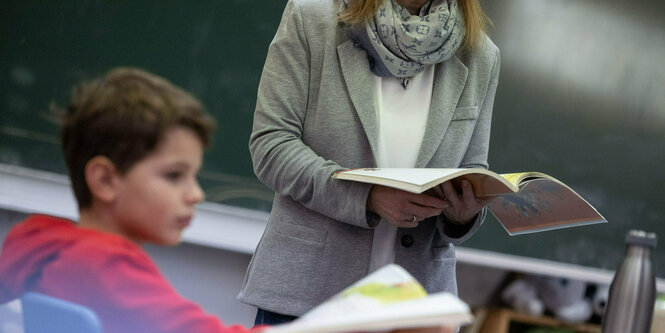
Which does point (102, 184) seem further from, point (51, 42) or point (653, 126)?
point (653, 126)

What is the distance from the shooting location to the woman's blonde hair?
1.33m

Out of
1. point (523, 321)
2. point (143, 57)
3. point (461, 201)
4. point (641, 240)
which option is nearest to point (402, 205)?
point (461, 201)

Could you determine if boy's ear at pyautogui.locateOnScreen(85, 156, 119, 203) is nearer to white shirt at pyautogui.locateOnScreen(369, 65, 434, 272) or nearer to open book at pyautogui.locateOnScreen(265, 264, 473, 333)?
open book at pyautogui.locateOnScreen(265, 264, 473, 333)

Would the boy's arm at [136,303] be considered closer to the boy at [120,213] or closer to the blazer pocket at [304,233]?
the boy at [120,213]

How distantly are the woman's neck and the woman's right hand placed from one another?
38 cm

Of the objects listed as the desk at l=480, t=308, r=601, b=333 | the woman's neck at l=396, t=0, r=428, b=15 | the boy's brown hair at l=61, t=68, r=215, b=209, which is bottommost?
the desk at l=480, t=308, r=601, b=333

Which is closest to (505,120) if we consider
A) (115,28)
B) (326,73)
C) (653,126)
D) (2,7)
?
(653,126)

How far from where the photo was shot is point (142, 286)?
0.73 meters

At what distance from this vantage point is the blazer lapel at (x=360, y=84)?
1.29 m

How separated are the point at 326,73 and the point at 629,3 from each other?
6.11 feet

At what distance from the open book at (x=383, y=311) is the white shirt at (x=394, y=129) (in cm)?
51

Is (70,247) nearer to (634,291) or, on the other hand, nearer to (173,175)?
(173,175)

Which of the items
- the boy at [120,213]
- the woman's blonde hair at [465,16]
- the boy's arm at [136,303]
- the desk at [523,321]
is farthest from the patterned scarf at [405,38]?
the desk at [523,321]

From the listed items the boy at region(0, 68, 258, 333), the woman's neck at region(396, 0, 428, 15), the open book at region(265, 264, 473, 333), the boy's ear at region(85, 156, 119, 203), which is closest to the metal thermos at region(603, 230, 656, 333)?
the woman's neck at region(396, 0, 428, 15)
